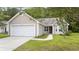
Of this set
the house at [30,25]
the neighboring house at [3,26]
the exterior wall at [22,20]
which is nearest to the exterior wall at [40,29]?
the house at [30,25]

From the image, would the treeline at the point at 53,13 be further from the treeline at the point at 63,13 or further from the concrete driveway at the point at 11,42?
the concrete driveway at the point at 11,42

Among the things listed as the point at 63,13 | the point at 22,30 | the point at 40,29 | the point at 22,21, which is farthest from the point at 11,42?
the point at 63,13

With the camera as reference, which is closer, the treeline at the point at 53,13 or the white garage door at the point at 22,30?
the treeline at the point at 53,13

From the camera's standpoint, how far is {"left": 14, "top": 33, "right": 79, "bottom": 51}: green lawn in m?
3.69

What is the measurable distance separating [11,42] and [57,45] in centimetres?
81

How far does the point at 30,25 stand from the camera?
12.5ft

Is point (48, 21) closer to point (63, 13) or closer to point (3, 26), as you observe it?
point (63, 13)

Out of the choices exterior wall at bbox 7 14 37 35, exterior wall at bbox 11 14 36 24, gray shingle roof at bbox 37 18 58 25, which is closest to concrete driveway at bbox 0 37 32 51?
exterior wall at bbox 7 14 37 35

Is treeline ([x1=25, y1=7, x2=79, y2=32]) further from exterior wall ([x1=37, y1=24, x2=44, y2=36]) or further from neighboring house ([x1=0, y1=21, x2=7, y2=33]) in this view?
neighboring house ([x1=0, y1=21, x2=7, y2=33])

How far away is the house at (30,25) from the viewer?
375 cm

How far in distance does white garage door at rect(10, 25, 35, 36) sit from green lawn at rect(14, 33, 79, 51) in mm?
198
